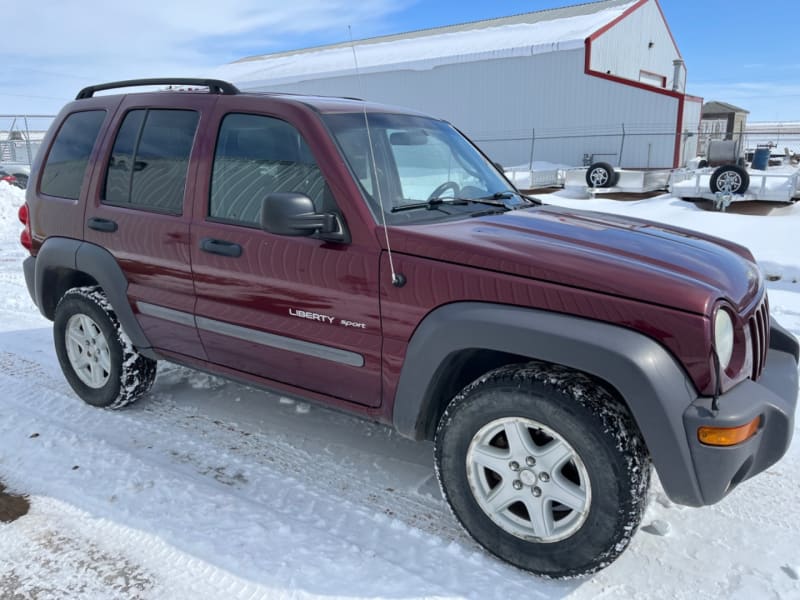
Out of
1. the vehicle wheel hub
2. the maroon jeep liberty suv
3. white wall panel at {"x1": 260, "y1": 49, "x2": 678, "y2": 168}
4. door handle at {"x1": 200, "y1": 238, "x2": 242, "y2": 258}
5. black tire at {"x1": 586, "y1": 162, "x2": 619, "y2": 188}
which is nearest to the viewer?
the maroon jeep liberty suv

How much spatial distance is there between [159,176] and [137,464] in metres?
1.58

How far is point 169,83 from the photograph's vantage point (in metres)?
3.74

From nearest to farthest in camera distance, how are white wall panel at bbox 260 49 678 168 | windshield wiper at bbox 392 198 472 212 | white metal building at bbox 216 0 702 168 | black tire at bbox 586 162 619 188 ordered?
1. windshield wiper at bbox 392 198 472 212
2. black tire at bbox 586 162 619 188
3. white wall panel at bbox 260 49 678 168
4. white metal building at bbox 216 0 702 168

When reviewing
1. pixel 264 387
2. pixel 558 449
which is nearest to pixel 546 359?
pixel 558 449

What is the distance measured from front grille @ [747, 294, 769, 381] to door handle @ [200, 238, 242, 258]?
2.30 m

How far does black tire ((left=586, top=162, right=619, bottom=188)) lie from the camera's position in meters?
15.2

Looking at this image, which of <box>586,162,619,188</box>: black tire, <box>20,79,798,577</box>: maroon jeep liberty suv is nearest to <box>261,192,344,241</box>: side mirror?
<box>20,79,798,577</box>: maroon jeep liberty suv

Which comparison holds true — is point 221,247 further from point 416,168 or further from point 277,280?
point 416,168

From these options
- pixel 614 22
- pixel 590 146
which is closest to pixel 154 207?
pixel 590 146

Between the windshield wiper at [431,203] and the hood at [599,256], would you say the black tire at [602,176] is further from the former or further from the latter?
the windshield wiper at [431,203]

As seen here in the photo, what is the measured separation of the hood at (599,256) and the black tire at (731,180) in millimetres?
11146

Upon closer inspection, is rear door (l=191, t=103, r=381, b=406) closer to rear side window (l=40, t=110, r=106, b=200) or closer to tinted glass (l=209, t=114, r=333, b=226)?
tinted glass (l=209, t=114, r=333, b=226)

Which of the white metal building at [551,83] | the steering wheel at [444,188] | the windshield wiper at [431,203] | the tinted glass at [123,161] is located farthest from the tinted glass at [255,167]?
the white metal building at [551,83]

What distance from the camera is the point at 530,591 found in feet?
8.16
